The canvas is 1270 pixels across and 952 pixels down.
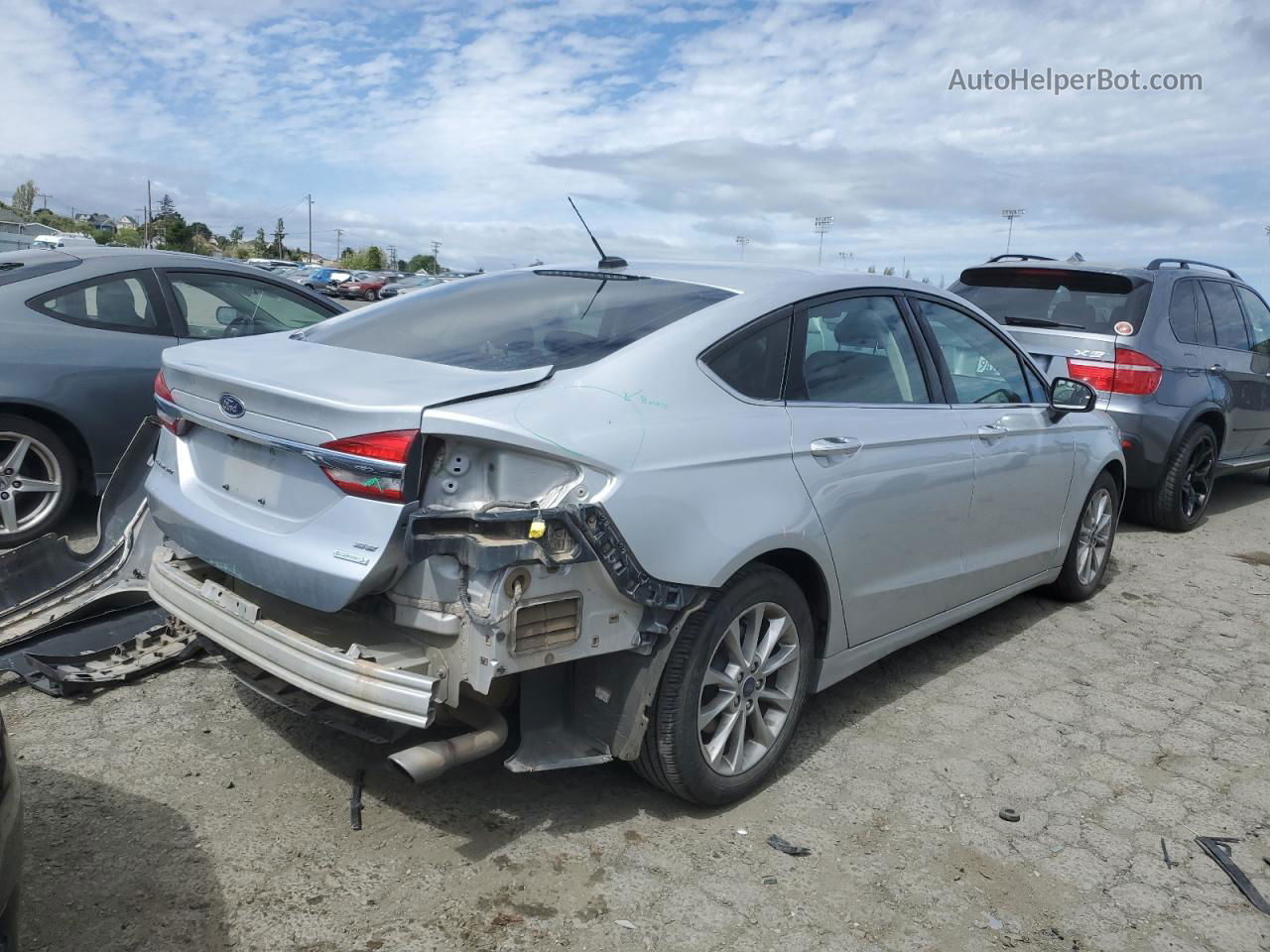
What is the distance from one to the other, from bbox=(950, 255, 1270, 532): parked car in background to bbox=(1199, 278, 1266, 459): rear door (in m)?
0.01

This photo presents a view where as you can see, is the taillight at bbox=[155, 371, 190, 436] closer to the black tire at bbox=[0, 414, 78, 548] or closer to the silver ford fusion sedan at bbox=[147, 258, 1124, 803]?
the silver ford fusion sedan at bbox=[147, 258, 1124, 803]

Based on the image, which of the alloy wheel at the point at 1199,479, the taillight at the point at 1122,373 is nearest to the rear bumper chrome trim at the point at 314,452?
the taillight at the point at 1122,373

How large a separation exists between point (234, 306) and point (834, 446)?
4.28m

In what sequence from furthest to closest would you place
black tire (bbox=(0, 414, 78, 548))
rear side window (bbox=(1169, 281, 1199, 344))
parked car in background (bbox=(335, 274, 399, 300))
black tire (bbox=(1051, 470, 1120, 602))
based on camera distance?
parked car in background (bbox=(335, 274, 399, 300)) < rear side window (bbox=(1169, 281, 1199, 344)) < black tire (bbox=(1051, 470, 1120, 602)) < black tire (bbox=(0, 414, 78, 548))

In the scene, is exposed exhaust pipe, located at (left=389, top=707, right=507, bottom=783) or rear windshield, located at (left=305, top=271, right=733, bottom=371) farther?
rear windshield, located at (left=305, top=271, right=733, bottom=371)

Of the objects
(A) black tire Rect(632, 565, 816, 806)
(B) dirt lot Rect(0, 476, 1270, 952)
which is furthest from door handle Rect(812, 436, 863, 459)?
(B) dirt lot Rect(0, 476, 1270, 952)

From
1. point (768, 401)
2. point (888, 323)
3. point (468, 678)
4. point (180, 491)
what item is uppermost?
point (888, 323)

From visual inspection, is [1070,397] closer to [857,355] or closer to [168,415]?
[857,355]

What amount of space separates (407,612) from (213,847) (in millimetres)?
937

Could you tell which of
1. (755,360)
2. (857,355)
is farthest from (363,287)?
(755,360)

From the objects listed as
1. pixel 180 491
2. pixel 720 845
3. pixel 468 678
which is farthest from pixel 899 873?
pixel 180 491

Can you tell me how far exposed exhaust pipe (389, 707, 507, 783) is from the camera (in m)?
2.64

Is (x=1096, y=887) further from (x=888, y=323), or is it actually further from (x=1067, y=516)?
(x=1067, y=516)

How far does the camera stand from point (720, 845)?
122 inches
